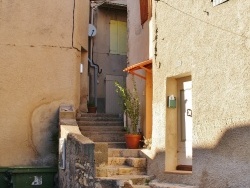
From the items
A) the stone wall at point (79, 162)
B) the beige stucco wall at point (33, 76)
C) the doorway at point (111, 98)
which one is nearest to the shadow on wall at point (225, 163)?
the stone wall at point (79, 162)

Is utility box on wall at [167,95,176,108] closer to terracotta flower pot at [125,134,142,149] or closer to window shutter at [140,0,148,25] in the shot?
terracotta flower pot at [125,134,142,149]

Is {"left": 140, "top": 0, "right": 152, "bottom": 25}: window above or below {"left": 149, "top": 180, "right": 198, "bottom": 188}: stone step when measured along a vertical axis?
above

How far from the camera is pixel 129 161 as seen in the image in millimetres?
9148

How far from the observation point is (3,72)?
11305mm

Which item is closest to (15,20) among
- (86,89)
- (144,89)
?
(86,89)

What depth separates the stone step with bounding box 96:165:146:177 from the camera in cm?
815

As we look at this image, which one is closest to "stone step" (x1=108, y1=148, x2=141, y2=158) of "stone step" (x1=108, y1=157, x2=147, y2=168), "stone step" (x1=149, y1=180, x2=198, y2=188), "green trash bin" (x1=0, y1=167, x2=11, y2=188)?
"stone step" (x1=108, y1=157, x2=147, y2=168)

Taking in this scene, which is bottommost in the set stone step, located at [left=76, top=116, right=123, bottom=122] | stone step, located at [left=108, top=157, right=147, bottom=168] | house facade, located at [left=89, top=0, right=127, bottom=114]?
stone step, located at [left=108, top=157, right=147, bottom=168]

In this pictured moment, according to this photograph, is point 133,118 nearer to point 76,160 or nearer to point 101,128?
point 101,128

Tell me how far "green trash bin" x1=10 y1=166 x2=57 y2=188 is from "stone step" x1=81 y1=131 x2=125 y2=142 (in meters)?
1.40

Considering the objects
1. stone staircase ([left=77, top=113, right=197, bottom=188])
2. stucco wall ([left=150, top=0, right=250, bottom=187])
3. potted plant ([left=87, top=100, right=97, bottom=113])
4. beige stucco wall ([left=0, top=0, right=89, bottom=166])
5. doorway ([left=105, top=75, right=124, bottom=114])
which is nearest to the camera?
stucco wall ([left=150, top=0, right=250, bottom=187])

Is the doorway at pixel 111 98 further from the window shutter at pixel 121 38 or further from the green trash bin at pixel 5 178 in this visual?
the green trash bin at pixel 5 178

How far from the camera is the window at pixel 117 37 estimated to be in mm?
15992

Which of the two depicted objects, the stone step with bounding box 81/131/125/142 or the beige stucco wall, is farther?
the beige stucco wall
